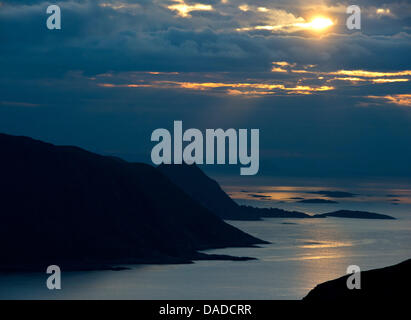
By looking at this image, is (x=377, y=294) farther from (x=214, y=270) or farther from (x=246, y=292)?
(x=214, y=270)

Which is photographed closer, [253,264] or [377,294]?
[377,294]

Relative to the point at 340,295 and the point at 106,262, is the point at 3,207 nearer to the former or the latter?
the point at 106,262
